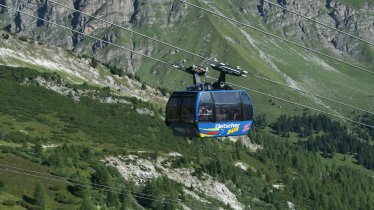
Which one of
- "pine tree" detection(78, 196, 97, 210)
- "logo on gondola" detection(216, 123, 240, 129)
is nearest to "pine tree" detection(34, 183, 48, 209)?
"pine tree" detection(78, 196, 97, 210)

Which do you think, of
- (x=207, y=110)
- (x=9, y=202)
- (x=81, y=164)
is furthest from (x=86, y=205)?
(x=207, y=110)

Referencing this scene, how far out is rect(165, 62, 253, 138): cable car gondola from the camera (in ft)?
181

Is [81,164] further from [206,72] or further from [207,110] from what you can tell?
[206,72]

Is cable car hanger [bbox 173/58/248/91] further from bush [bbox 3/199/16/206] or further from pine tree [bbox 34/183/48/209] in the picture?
pine tree [bbox 34/183/48/209]

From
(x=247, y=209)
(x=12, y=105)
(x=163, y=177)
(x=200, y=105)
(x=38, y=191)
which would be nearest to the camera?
(x=200, y=105)

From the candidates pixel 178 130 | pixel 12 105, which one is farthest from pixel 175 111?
pixel 12 105

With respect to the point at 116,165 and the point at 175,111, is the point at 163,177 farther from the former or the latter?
the point at 175,111

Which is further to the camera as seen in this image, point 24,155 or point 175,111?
point 24,155

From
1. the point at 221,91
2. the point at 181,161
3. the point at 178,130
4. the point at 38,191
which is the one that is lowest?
the point at 181,161

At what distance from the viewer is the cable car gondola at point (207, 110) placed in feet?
181

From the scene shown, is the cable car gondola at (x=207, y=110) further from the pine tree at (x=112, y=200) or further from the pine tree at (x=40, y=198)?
the pine tree at (x=112, y=200)

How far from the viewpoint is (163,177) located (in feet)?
483

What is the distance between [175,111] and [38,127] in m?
122

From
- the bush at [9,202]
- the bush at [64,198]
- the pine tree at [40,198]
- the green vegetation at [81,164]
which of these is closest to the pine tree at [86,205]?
the green vegetation at [81,164]
